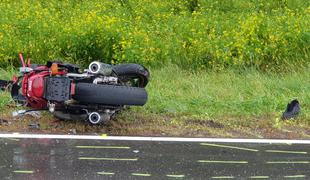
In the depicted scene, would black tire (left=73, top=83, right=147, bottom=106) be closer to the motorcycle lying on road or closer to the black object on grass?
the motorcycle lying on road

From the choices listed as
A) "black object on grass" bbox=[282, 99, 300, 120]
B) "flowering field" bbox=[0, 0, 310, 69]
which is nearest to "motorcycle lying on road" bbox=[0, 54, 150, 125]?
"black object on grass" bbox=[282, 99, 300, 120]

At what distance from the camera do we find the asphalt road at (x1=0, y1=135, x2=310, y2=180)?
487 centimetres

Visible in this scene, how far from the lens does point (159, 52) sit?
31.5 feet

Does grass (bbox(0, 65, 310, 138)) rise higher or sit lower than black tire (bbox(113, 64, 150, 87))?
lower

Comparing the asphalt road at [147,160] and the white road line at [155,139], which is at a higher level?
the white road line at [155,139]

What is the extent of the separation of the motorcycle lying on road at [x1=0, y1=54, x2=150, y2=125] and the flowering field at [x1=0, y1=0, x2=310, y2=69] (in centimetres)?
286

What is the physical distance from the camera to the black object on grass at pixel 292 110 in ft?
21.7

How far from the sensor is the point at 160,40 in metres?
9.94

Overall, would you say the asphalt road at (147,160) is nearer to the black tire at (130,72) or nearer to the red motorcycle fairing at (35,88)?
the red motorcycle fairing at (35,88)

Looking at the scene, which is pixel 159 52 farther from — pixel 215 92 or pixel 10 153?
pixel 10 153

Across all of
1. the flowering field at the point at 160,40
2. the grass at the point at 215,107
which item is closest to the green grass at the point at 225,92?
the grass at the point at 215,107

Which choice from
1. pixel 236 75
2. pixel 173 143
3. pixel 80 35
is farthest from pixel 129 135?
pixel 80 35

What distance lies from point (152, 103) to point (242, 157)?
2009mm

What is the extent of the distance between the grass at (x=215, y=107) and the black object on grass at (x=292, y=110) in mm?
74
